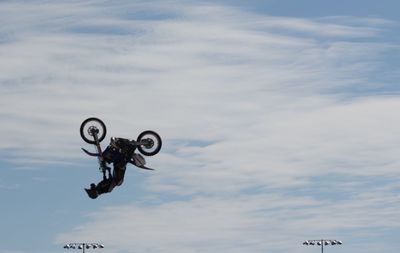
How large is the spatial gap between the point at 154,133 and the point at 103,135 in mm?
3919

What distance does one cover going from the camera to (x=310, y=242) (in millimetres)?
199625

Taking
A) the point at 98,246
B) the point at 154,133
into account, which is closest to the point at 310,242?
the point at 98,246

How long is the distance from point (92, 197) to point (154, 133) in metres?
7.05

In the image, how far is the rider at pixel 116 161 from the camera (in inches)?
3241

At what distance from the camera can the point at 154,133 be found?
281 ft

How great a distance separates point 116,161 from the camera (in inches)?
3275

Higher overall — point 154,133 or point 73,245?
point 73,245

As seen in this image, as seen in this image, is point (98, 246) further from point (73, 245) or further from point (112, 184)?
point (112, 184)

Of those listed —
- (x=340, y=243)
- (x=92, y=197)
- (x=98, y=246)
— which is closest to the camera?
(x=92, y=197)

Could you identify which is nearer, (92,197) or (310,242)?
(92,197)

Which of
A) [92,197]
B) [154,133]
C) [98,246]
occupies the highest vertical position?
[98,246]

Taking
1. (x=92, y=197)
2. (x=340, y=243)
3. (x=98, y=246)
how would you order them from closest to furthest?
1. (x=92, y=197)
2. (x=98, y=246)
3. (x=340, y=243)

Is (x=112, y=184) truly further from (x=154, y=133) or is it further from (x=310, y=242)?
(x=310, y=242)

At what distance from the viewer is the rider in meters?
82.3
